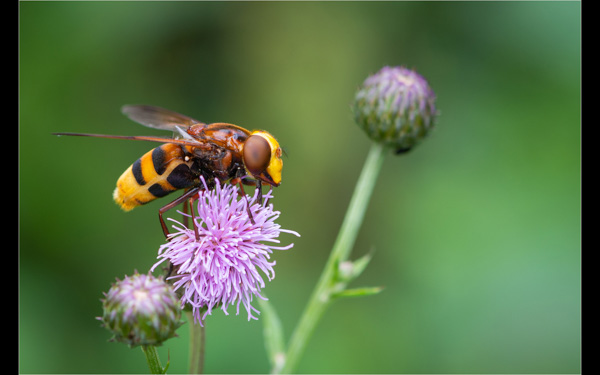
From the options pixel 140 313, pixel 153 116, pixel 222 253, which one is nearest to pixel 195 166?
pixel 222 253

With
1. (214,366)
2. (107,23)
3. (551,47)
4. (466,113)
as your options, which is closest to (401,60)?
(466,113)

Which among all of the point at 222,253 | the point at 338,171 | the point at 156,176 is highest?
the point at 338,171

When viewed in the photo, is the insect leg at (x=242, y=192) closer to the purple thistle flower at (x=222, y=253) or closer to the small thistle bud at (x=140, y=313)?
the purple thistle flower at (x=222, y=253)

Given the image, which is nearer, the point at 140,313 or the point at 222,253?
the point at 140,313

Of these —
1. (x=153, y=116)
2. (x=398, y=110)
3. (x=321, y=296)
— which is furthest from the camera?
(x=398, y=110)

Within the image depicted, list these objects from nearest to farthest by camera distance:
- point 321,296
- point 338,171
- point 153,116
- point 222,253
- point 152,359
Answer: point 152,359 < point 222,253 < point 321,296 < point 153,116 < point 338,171

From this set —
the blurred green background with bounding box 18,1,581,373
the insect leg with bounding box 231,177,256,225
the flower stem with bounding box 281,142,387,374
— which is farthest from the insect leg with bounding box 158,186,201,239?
the blurred green background with bounding box 18,1,581,373

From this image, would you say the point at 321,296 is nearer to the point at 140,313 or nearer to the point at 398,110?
the point at 140,313

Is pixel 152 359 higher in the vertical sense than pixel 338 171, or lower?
lower
